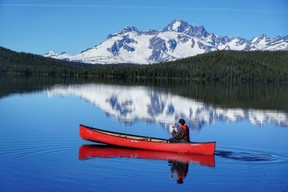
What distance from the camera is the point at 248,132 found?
138 ft

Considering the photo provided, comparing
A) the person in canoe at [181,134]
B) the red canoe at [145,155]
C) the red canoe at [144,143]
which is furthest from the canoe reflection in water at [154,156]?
the person in canoe at [181,134]

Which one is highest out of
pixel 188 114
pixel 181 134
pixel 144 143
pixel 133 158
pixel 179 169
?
pixel 181 134

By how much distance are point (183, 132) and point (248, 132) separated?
1373 cm

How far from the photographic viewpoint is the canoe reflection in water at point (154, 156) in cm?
2803

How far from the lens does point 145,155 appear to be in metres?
29.5

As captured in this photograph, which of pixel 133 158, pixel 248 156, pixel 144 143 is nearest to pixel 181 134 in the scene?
pixel 144 143

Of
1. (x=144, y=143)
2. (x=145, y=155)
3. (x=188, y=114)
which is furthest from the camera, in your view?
(x=188, y=114)

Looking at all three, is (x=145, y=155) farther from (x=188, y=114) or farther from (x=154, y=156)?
(x=188, y=114)

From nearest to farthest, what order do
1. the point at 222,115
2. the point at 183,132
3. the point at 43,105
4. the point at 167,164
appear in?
the point at 167,164 → the point at 183,132 → the point at 222,115 → the point at 43,105

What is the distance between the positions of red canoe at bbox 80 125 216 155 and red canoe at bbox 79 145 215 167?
0.26 metres

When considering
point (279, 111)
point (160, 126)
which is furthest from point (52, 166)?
point (279, 111)

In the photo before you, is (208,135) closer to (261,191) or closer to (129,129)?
(129,129)

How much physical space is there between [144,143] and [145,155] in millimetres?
1211

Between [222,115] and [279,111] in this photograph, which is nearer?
[222,115]
